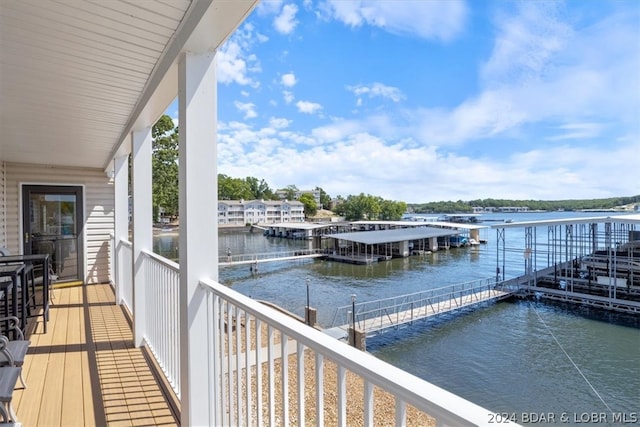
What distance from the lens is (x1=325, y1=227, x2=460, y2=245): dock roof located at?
93.3 feet

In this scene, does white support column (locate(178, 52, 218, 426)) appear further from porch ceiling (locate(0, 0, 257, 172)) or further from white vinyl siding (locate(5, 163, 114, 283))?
white vinyl siding (locate(5, 163, 114, 283))

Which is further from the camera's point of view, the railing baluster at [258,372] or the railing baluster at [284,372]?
the railing baluster at [258,372]

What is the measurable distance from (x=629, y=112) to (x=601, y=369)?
48.4 feet

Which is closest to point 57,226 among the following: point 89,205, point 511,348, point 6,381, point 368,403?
point 89,205

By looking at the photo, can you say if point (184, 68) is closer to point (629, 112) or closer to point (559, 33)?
point (629, 112)

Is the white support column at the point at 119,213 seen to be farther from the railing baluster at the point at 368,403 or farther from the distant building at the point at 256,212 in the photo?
the distant building at the point at 256,212

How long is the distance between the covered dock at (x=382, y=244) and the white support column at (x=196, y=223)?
2575cm

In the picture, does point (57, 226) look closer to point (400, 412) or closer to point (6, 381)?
point (6, 381)

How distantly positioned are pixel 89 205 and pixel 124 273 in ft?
7.27

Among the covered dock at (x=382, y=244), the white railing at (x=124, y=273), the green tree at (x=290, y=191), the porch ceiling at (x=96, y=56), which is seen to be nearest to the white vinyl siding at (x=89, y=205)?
the white railing at (x=124, y=273)

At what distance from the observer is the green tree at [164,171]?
14.8 meters

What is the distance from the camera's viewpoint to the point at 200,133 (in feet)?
5.65

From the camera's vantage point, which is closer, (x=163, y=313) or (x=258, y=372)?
(x=258, y=372)

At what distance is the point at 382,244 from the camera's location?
3058cm
